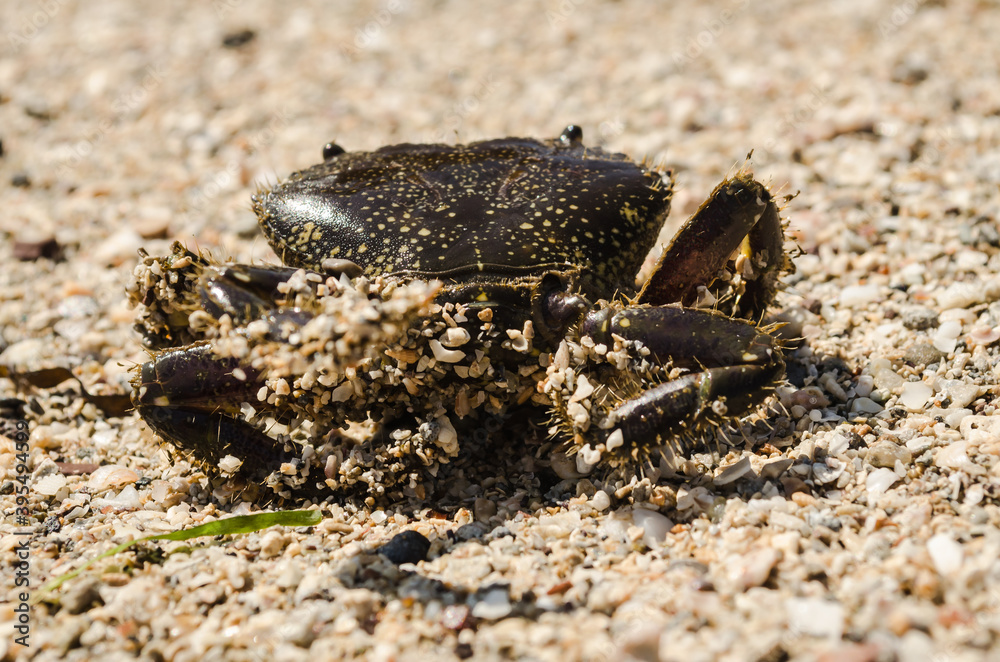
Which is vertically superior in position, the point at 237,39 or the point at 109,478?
the point at 237,39

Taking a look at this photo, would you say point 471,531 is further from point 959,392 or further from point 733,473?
point 959,392

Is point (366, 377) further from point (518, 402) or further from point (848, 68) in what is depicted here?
point (848, 68)

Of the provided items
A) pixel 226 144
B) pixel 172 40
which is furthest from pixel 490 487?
pixel 172 40

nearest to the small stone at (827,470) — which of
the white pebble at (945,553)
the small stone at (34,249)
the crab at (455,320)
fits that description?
the crab at (455,320)

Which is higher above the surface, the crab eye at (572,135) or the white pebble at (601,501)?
the crab eye at (572,135)

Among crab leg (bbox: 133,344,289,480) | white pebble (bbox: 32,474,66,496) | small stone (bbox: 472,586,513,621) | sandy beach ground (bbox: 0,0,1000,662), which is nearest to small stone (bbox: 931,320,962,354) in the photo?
sandy beach ground (bbox: 0,0,1000,662)

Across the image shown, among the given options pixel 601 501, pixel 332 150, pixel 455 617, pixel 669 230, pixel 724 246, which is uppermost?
pixel 332 150

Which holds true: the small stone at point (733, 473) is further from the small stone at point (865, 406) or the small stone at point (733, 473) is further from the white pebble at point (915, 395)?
the white pebble at point (915, 395)

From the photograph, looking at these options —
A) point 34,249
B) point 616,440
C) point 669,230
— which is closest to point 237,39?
point 34,249
